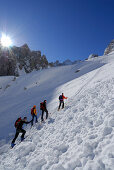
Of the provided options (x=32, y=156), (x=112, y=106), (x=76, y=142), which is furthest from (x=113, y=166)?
(x=32, y=156)

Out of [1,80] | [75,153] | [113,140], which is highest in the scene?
[1,80]

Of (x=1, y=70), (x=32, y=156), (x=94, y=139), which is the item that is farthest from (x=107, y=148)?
(x=1, y=70)

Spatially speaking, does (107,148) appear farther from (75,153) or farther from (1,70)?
(1,70)

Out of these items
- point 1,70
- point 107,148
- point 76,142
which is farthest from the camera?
point 1,70

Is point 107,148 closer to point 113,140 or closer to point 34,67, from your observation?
point 113,140

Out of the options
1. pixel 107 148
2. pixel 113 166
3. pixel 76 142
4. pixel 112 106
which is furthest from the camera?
pixel 112 106

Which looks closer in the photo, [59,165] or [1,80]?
[59,165]

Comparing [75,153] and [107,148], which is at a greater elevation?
[107,148]

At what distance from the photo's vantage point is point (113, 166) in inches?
111

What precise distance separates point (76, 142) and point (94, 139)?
0.97m

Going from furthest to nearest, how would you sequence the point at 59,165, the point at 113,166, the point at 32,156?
the point at 32,156 < the point at 59,165 < the point at 113,166

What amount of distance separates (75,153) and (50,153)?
153 centimetres

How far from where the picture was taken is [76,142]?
15.3 ft

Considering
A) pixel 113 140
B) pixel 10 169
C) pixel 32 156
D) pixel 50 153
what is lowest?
pixel 10 169
